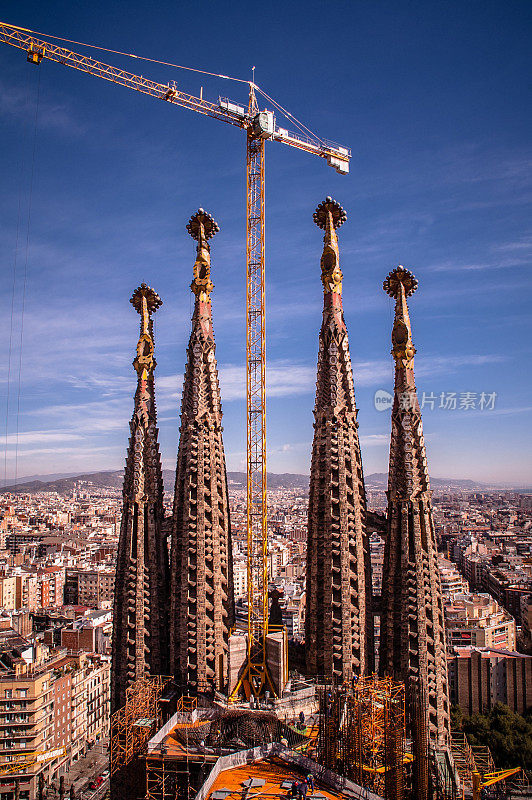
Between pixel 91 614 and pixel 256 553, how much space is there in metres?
37.0

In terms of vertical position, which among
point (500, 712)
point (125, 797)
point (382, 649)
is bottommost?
point (500, 712)

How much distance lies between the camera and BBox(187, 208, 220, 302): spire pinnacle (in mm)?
25906

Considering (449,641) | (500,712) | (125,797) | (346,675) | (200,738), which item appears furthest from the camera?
(449,641)

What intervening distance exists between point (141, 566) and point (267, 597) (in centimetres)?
525

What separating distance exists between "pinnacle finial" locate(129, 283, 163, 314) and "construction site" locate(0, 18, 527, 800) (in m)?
0.04

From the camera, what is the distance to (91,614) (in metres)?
59.8

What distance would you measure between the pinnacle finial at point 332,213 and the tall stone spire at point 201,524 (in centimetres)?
418

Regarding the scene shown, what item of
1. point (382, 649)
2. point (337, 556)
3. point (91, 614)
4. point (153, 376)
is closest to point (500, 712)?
point (382, 649)

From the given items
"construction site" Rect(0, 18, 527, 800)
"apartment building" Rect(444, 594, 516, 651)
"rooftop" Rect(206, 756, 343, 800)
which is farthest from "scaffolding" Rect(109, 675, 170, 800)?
"apartment building" Rect(444, 594, 516, 651)

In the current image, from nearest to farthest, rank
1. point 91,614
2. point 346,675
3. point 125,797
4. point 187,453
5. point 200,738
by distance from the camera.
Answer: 1. point 200,738
2. point 125,797
3. point 346,675
4. point 187,453
5. point 91,614

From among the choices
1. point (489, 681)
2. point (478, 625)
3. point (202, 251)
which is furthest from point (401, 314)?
→ point (478, 625)

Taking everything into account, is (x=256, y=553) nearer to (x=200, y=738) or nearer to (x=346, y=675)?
(x=346, y=675)

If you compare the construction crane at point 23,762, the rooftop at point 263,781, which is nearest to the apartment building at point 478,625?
the construction crane at point 23,762

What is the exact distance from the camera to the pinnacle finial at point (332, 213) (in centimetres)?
2616
